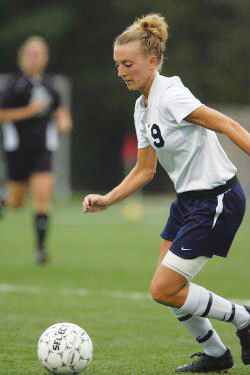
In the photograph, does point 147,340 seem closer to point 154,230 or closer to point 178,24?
point 154,230

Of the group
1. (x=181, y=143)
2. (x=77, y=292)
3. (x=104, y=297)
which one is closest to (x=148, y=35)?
(x=181, y=143)

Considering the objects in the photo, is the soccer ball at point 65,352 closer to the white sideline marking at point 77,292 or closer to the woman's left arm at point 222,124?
the woman's left arm at point 222,124

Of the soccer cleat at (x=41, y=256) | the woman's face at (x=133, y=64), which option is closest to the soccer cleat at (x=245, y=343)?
the woman's face at (x=133, y=64)

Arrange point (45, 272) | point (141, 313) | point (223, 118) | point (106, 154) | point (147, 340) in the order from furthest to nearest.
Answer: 1. point (106, 154)
2. point (45, 272)
3. point (141, 313)
4. point (147, 340)
5. point (223, 118)

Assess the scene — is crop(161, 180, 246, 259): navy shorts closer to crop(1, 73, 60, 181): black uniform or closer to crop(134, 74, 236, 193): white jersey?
crop(134, 74, 236, 193): white jersey

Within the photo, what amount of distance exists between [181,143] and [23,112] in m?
6.44

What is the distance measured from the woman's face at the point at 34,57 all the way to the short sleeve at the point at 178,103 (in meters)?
5.92

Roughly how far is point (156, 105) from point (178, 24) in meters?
29.9

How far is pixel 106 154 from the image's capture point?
33094 millimetres

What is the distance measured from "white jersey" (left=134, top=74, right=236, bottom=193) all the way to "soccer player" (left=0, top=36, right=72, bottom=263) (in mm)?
5768

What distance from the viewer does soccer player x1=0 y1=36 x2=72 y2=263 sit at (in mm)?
11125

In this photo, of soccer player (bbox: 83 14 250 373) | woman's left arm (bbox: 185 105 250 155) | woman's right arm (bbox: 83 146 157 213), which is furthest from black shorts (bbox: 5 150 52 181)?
woman's left arm (bbox: 185 105 250 155)

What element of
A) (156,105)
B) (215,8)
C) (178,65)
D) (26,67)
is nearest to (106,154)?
(178,65)

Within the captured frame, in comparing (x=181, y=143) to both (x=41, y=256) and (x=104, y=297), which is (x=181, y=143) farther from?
(x=41, y=256)
